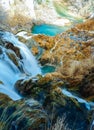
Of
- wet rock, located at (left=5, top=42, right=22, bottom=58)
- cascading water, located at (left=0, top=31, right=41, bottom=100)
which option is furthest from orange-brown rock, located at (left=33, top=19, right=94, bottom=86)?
wet rock, located at (left=5, top=42, right=22, bottom=58)

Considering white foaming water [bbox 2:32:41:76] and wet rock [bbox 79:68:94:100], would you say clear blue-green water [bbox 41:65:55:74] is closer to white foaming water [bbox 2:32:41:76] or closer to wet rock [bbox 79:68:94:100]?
white foaming water [bbox 2:32:41:76]

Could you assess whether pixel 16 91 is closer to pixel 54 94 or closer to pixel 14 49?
pixel 54 94

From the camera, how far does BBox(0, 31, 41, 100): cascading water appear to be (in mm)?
12596

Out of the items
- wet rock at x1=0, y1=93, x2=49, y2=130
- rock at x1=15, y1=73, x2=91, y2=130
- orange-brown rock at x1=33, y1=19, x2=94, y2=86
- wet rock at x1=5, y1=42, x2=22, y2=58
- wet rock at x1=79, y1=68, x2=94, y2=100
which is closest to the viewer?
wet rock at x1=0, y1=93, x2=49, y2=130

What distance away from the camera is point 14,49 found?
18062 millimetres

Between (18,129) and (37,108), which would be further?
(37,108)

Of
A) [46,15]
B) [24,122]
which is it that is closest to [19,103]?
[24,122]

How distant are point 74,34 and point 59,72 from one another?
4.30 metres

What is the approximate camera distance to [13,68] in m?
15.8

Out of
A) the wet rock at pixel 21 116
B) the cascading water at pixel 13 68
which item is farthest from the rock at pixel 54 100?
the cascading water at pixel 13 68

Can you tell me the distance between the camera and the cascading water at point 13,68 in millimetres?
12596

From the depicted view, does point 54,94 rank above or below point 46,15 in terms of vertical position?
below

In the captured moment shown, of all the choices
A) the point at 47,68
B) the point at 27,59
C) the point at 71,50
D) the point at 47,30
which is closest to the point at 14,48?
the point at 27,59

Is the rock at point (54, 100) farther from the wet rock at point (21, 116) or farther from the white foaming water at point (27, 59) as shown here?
the white foaming water at point (27, 59)
